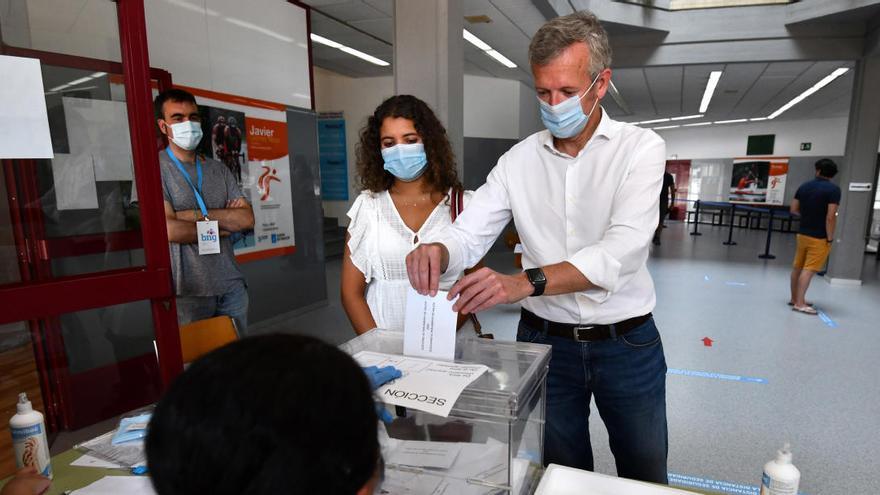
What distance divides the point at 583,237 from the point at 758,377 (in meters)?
2.94

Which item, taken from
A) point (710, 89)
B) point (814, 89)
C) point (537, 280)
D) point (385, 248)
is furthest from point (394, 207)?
point (814, 89)

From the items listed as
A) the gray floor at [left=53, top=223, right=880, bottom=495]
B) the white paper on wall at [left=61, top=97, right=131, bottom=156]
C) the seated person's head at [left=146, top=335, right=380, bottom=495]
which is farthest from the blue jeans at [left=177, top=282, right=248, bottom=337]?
the seated person's head at [left=146, top=335, right=380, bottom=495]

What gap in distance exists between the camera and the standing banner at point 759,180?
527 inches

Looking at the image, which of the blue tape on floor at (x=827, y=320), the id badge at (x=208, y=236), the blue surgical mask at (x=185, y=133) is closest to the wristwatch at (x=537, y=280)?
the id badge at (x=208, y=236)

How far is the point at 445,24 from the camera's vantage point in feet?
8.45

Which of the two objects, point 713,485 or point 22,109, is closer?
point 22,109

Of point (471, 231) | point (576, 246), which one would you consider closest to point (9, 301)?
point (471, 231)

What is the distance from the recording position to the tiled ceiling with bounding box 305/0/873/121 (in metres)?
4.85

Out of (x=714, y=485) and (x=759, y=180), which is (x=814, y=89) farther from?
(x=714, y=485)

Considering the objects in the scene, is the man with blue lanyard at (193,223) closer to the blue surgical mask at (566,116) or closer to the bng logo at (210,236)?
the bng logo at (210,236)

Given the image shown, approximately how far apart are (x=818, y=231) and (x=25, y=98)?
20.7ft

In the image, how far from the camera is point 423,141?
1688 mm

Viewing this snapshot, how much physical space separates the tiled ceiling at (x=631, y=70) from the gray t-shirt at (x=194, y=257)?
2.85m

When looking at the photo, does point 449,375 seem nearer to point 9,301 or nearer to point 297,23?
point 9,301
